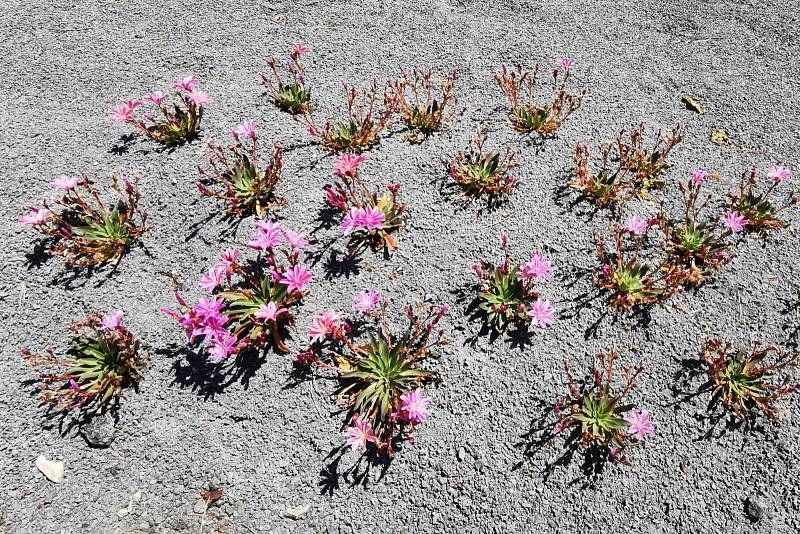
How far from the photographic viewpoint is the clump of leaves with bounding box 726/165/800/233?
3.66 meters

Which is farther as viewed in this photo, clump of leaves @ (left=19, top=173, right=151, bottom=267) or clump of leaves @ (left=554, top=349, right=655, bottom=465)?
clump of leaves @ (left=19, top=173, right=151, bottom=267)

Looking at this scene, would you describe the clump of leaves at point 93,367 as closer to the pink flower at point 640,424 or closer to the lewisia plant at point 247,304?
the lewisia plant at point 247,304

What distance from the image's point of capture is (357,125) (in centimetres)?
426

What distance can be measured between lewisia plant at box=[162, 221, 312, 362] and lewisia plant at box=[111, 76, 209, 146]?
4.68 ft

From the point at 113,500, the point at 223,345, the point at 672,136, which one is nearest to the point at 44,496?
the point at 113,500

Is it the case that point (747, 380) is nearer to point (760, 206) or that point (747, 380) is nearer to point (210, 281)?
point (760, 206)

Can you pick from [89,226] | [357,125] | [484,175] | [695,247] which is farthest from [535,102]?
[89,226]

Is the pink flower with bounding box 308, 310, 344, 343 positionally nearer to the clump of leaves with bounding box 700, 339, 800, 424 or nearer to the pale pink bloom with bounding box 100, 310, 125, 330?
the pale pink bloom with bounding box 100, 310, 125, 330

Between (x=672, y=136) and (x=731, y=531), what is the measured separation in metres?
3.03

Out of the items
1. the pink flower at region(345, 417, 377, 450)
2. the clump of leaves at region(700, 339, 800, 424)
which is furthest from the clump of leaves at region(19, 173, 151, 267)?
the clump of leaves at region(700, 339, 800, 424)

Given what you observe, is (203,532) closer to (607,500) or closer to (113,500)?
(113,500)

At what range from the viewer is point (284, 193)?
3900 mm

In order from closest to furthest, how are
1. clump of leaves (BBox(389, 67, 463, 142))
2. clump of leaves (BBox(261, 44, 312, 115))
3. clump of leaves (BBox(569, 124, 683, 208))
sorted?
clump of leaves (BBox(569, 124, 683, 208)) → clump of leaves (BBox(389, 67, 463, 142)) → clump of leaves (BBox(261, 44, 312, 115))

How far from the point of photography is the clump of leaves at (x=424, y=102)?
14.0ft
